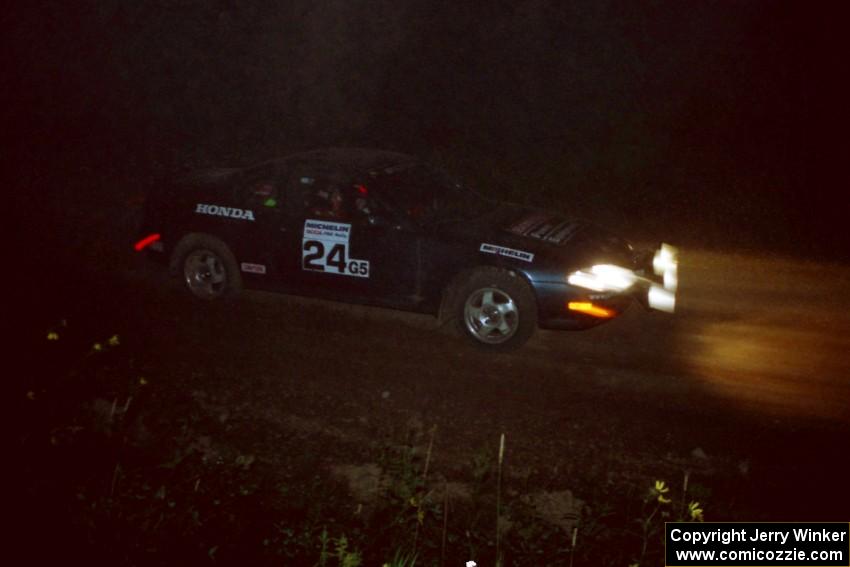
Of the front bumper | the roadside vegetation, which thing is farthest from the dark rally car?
the roadside vegetation

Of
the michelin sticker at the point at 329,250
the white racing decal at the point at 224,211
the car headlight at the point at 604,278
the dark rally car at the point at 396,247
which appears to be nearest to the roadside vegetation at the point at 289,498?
the dark rally car at the point at 396,247

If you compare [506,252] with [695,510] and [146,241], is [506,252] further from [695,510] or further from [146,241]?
[146,241]

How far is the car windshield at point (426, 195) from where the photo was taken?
7762 mm

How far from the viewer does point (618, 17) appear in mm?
Result: 15039

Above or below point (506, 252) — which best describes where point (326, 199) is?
above

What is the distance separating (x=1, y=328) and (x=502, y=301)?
404cm

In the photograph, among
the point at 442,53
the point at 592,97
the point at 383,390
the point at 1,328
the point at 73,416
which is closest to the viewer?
the point at 73,416

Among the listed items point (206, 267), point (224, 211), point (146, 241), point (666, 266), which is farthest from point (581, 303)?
point (146, 241)

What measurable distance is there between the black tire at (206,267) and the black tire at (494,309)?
2199 millimetres

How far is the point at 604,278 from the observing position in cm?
736

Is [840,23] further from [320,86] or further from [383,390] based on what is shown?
[383,390]

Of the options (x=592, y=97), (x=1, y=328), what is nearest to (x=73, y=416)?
(x=1, y=328)

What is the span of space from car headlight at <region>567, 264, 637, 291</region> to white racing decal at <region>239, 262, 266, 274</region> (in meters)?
2.81

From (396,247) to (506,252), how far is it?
3.07ft
